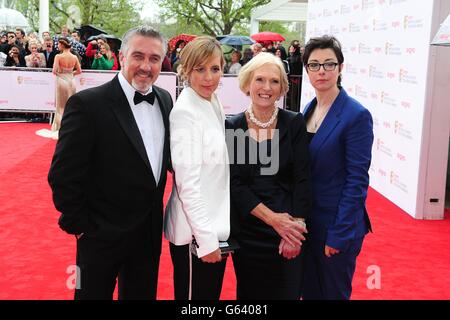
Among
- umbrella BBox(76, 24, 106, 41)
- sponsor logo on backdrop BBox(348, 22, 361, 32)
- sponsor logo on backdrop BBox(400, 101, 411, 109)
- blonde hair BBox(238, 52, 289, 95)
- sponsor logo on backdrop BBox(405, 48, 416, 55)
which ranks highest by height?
umbrella BBox(76, 24, 106, 41)

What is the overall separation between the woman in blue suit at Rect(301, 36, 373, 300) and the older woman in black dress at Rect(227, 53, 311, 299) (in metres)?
0.15

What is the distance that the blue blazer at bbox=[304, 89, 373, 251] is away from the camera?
9.41 ft

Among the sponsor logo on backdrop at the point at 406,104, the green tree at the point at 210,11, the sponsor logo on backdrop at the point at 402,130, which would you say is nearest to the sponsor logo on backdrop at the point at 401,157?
the sponsor logo on backdrop at the point at 402,130

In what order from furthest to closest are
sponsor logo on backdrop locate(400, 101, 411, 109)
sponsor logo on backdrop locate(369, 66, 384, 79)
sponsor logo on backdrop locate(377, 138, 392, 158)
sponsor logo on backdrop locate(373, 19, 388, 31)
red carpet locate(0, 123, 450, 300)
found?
sponsor logo on backdrop locate(369, 66, 384, 79), sponsor logo on backdrop locate(373, 19, 388, 31), sponsor logo on backdrop locate(377, 138, 392, 158), sponsor logo on backdrop locate(400, 101, 411, 109), red carpet locate(0, 123, 450, 300)

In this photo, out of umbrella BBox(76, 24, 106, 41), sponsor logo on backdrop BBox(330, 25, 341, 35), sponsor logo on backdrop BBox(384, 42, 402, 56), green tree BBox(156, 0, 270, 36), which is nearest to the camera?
sponsor logo on backdrop BBox(384, 42, 402, 56)

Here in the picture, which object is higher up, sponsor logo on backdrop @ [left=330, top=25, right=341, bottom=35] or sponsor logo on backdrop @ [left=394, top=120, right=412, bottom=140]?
sponsor logo on backdrop @ [left=330, top=25, right=341, bottom=35]

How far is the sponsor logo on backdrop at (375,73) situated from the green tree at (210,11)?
109ft

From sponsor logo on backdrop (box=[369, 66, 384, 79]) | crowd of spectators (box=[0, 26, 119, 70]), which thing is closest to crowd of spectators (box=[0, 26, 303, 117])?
crowd of spectators (box=[0, 26, 119, 70])

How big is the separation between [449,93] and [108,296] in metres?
5.22

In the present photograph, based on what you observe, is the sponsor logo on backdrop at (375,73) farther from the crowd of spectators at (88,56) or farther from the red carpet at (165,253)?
the crowd of spectators at (88,56)

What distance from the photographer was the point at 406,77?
7160mm

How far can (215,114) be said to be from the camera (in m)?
2.78

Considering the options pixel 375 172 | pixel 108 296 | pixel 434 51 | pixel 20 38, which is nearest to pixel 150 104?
pixel 108 296

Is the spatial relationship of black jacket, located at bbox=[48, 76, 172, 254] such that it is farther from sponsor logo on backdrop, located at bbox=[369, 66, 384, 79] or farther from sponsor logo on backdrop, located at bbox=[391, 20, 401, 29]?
sponsor logo on backdrop, located at bbox=[369, 66, 384, 79]
